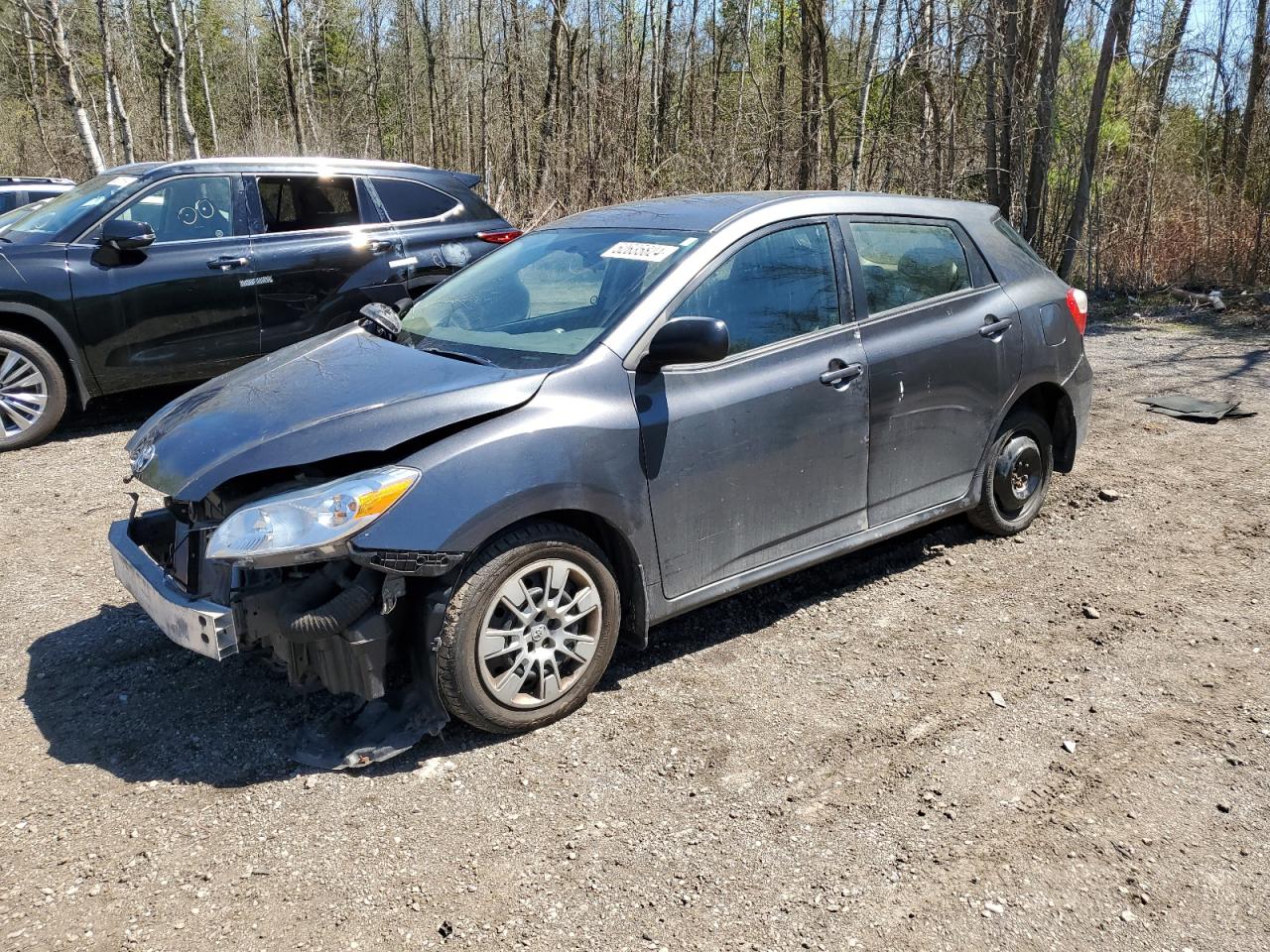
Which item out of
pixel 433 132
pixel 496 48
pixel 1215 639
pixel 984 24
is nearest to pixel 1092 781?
pixel 1215 639

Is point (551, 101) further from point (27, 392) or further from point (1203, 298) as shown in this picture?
point (27, 392)

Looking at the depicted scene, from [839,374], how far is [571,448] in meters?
1.35

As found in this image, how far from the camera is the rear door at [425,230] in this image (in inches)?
321

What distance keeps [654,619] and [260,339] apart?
5032 millimetres

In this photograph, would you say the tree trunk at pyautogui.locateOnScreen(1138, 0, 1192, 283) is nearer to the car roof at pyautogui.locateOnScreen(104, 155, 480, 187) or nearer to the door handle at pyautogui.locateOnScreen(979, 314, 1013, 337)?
the car roof at pyautogui.locateOnScreen(104, 155, 480, 187)

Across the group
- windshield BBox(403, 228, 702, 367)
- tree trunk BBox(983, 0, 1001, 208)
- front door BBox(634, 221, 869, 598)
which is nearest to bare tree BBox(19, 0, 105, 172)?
tree trunk BBox(983, 0, 1001, 208)

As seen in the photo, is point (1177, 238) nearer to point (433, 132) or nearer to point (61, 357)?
point (61, 357)

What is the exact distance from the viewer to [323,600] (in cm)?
321

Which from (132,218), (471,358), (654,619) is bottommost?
(654,619)

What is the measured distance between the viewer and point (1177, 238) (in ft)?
42.2

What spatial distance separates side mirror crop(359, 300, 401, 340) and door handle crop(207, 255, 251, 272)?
342cm

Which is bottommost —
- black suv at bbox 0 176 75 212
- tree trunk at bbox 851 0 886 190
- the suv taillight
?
the suv taillight

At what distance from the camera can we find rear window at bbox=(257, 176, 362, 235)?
25.5 feet

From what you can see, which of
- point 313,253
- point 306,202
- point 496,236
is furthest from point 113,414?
point 496,236
